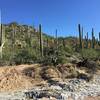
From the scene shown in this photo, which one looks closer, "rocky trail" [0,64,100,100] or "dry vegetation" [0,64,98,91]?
"rocky trail" [0,64,100,100]

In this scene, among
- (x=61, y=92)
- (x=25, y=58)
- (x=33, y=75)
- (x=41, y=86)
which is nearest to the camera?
(x=61, y=92)

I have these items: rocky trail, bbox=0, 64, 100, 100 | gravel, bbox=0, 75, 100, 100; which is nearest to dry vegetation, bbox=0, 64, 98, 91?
rocky trail, bbox=0, 64, 100, 100

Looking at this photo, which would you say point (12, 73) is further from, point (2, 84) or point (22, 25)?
point (22, 25)

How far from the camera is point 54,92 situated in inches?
564

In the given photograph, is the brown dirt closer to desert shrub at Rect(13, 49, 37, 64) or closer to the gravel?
the gravel

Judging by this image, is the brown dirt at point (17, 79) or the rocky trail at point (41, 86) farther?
the brown dirt at point (17, 79)

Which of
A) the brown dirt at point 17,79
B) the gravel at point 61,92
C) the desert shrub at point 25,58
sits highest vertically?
the desert shrub at point 25,58

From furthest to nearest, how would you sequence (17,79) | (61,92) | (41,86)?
1. (17,79)
2. (41,86)
3. (61,92)

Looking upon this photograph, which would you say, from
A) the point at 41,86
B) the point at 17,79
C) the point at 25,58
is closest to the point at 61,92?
the point at 41,86

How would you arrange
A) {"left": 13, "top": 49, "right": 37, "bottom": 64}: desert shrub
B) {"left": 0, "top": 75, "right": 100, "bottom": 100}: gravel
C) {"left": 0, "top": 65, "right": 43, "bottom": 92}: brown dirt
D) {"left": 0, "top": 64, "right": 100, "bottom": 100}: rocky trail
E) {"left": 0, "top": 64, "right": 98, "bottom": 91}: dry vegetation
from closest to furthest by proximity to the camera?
1. {"left": 0, "top": 75, "right": 100, "bottom": 100}: gravel
2. {"left": 0, "top": 64, "right": 100, "bottom": 100}: rocky trail
3. {"left": 0, "top": 65, "right": 43, "bottom": 92}: brown dirt
4. {"left": 0, "top": 64, "right": 98, "bottom": 91}: dry vegetation
5. {"left": 13, "top": 49, "right": 37, "bottom": 64}: desert shrub

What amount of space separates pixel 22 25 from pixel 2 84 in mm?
51582

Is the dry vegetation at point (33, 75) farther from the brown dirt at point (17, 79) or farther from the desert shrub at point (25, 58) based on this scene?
the desert shrub at point (25, 58)

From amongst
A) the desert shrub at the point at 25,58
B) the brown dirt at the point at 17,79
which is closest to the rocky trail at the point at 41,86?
the brown dirt at the point at 17,79

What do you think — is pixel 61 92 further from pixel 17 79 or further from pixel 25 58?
pixel 25 58
